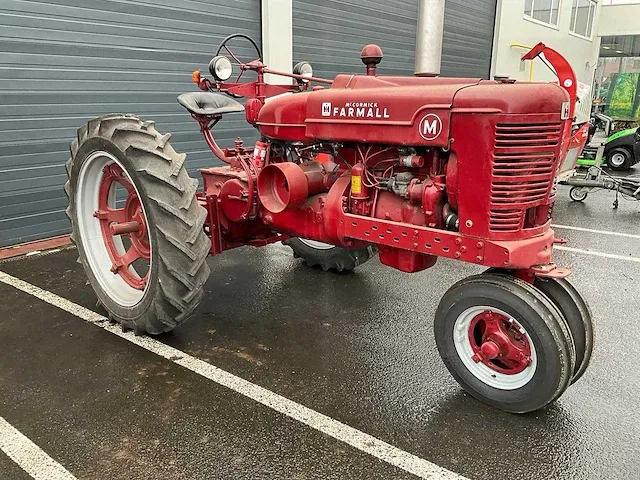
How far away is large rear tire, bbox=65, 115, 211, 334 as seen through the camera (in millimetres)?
3057

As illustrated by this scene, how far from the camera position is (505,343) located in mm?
2557

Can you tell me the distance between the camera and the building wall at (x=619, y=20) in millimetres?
22031

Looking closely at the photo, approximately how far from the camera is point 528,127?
2410 mm

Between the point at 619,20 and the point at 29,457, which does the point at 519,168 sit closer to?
the point at 29,457

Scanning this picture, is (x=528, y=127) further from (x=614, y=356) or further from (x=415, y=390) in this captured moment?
(x=614, y=356)

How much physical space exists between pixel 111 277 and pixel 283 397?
62.8 inches

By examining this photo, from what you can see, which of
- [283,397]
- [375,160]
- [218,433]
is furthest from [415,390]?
[375,160]

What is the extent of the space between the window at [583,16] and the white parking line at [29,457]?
2042 centimetres

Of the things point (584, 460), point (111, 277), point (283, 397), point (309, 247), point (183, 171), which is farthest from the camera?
point (309, 247)

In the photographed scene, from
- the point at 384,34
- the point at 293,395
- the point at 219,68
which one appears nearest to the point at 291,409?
the point at 293,395

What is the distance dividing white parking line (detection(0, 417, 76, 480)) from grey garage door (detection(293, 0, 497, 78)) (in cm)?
641

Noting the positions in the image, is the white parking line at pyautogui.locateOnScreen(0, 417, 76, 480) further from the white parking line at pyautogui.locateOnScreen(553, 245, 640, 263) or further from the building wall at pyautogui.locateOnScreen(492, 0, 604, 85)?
the building wall at pyautogui.locateOnScreen(492, 0, 604, 85)

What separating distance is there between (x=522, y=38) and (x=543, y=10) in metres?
2.25

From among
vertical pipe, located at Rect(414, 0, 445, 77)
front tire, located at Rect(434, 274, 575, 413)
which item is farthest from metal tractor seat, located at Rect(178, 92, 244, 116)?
vertical pipe, located at Rect(414, 0, 445, 77)
